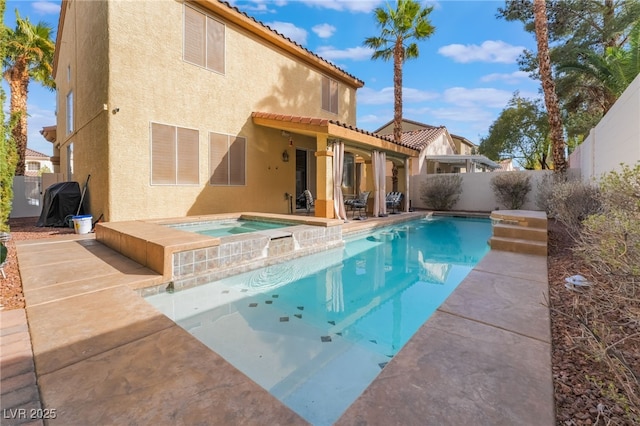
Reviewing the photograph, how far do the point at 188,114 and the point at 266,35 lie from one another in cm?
487

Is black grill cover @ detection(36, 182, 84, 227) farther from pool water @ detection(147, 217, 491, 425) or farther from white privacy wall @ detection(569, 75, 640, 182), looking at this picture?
A: white privacy wall @ detection(569, 75, 640, 182)

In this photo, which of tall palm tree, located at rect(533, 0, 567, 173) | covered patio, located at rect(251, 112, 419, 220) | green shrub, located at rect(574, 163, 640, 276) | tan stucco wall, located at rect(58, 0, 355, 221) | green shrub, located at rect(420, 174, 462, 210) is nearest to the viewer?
green shrub, located at rect(574, 163, 640, 276)

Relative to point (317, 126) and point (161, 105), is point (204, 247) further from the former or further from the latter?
point (161, 105)

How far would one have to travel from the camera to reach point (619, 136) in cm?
644

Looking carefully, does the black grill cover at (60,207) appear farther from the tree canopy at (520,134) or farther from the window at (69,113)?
the tree canopy at (520,134)

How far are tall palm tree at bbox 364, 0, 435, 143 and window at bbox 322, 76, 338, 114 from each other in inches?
131

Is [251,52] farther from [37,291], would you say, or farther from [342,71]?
[37,291]

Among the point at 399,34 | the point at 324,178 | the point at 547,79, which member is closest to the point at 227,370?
the point at 324,178

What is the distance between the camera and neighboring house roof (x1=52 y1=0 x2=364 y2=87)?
10164 millimetres

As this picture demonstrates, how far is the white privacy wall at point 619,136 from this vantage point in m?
5.32

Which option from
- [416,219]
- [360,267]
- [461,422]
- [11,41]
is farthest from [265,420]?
[11,41]

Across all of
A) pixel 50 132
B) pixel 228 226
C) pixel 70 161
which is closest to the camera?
pixel 228 226

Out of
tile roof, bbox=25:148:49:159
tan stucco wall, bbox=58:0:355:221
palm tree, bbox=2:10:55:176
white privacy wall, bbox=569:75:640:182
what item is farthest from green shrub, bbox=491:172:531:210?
tile roof, bbox=25:148:49:159

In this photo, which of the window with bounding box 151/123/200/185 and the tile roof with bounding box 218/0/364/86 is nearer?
the window with bounding box 151/123/200/185
